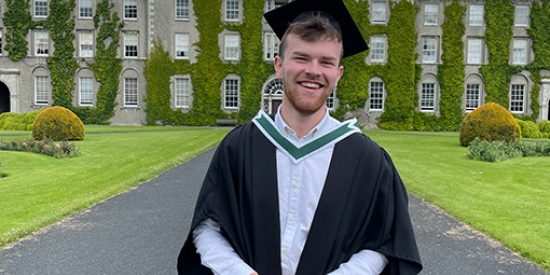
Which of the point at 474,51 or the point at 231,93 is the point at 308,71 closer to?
the point at 231,93

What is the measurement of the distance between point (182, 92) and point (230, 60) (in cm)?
413

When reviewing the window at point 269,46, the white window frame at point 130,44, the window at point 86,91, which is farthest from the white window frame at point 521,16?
the window at point 86,91

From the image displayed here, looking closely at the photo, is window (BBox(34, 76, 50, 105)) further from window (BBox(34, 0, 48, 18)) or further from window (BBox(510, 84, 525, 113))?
window (BBox(510, 84, 525, 113))

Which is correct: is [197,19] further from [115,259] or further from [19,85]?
[115,259]

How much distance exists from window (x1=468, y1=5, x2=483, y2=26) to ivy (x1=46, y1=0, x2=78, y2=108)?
2853 centimetres

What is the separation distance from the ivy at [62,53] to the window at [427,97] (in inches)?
987

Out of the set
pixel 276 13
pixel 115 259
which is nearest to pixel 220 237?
pixel 276 13

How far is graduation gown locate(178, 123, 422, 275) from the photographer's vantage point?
222cm

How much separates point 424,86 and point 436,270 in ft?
107

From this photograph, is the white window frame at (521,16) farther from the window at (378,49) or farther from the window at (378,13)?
the window at (378,49)

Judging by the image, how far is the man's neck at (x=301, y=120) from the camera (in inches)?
90.7

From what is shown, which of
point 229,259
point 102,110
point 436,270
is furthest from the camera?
point 102,110

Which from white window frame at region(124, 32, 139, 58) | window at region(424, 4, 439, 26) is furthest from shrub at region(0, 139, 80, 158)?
window at region(424, 4, 439, 26)

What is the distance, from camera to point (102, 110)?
34.9 m
